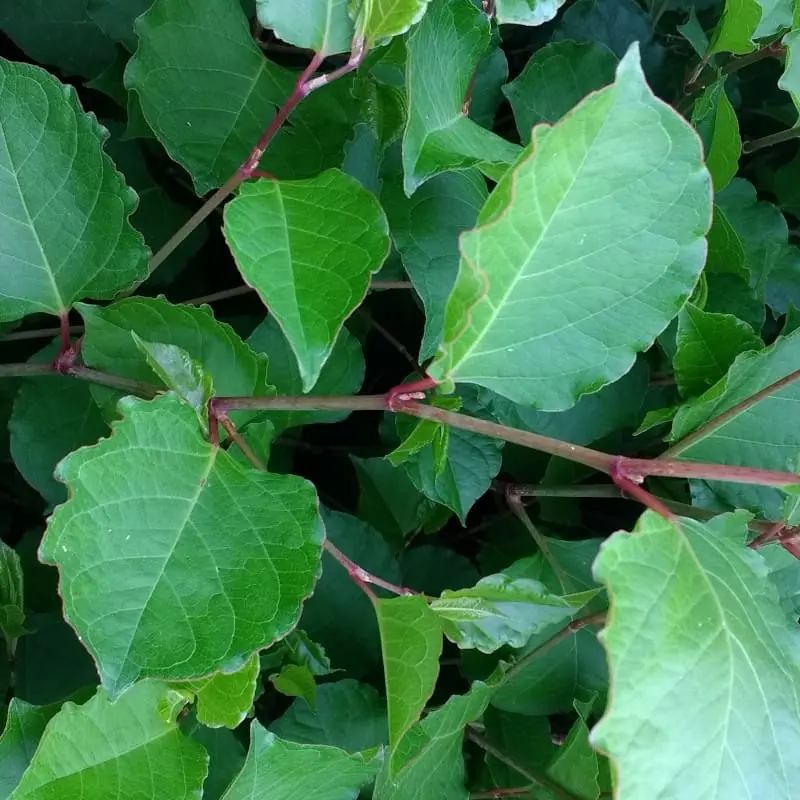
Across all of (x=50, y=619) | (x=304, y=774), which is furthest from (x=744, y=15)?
(x=50, y=619)

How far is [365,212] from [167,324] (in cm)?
Result: 18

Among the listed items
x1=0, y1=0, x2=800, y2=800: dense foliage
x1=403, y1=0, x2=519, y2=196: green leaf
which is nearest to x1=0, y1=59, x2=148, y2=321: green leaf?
x1=0, y1=0, x2=800, y2=800: dense foliage

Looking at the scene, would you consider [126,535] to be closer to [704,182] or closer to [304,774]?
[304,774]

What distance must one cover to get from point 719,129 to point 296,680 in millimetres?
586

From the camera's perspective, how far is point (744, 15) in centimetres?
67

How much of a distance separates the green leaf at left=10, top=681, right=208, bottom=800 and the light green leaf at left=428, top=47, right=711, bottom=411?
322 millimetres

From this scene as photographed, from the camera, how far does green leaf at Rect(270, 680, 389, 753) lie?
0.76 m

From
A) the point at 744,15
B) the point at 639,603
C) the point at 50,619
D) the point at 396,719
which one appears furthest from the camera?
the point at 50,619

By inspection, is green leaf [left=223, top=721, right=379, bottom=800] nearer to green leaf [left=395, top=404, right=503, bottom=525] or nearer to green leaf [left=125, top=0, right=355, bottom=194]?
green leaf [left=395, top=404, right=503, bottom=525]

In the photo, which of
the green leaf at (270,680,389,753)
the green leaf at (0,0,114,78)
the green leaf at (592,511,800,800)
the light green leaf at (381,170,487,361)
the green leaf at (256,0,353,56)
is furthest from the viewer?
the green leaf at (0,0,114,78)

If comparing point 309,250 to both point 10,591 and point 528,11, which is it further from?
point 10,591

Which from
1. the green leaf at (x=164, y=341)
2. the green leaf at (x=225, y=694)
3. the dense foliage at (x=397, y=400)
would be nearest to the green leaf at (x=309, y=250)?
the dense foliage at (x=397, y=400)

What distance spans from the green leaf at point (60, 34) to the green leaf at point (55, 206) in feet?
1.08

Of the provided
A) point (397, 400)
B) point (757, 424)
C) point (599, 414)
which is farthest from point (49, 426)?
point (757, 424)
